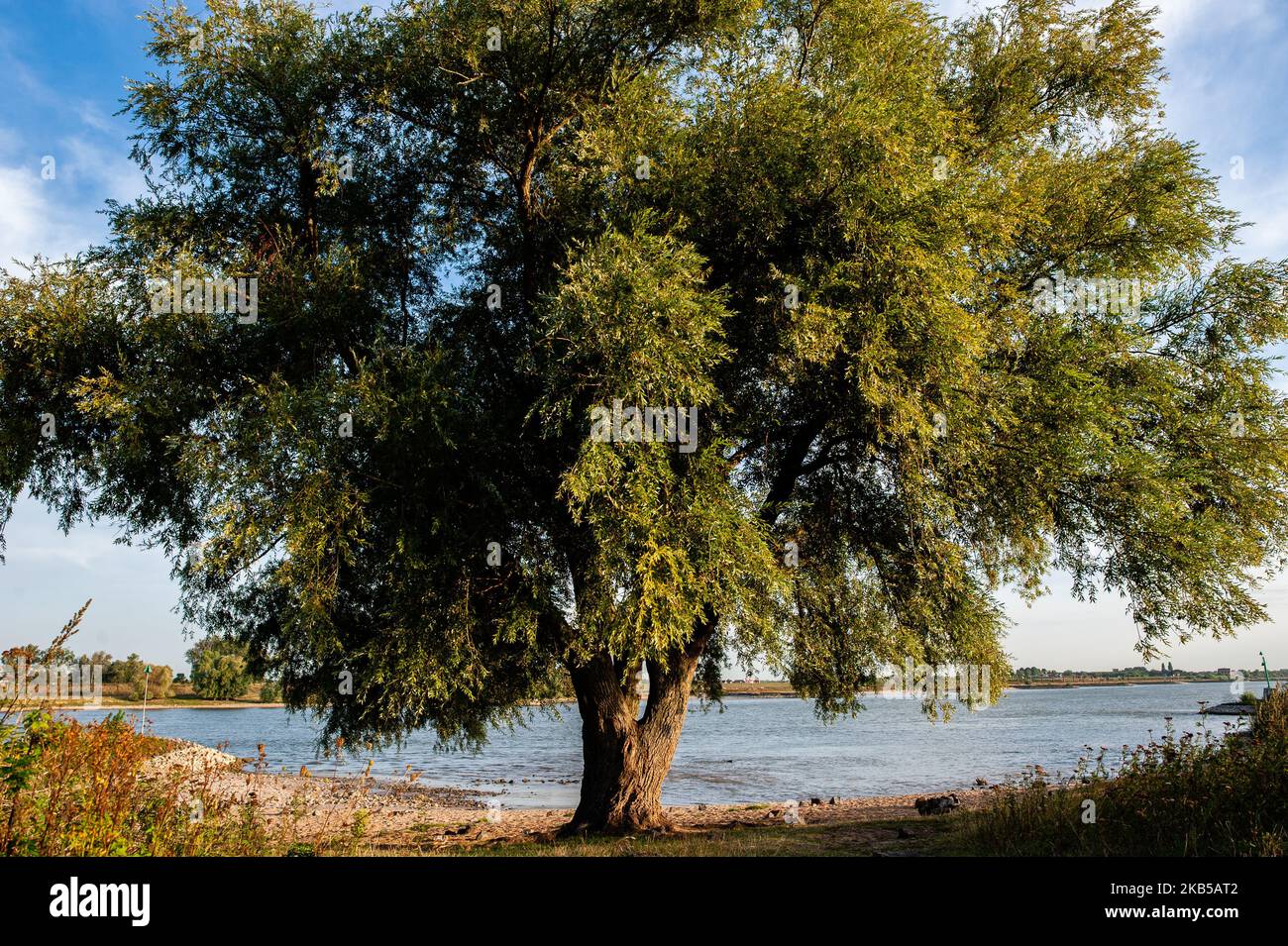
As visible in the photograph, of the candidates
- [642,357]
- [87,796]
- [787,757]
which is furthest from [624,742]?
[787,757]

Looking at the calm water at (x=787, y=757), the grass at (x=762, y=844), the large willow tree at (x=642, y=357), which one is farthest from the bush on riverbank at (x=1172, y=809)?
the calm water at (x=787, y=757)

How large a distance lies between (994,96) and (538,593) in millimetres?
12671

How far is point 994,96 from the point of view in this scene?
51.6ft

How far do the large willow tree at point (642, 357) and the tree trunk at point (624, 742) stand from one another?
6cm

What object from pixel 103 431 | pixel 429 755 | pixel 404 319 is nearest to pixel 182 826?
pixel 103 431

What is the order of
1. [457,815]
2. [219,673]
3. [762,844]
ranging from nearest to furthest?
[762,844], [219,673], [457,815]

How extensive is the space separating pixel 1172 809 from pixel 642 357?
27.3 ft

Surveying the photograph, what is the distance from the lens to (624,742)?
14906mm

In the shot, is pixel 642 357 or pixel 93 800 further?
pixel 642 357

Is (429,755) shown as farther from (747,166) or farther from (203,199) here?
(747,166)

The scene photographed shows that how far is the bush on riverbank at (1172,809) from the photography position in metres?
8.84

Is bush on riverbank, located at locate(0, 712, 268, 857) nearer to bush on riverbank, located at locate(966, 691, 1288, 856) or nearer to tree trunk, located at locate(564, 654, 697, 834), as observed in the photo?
tree trunk, located at locate(564, 654, 697, 834)

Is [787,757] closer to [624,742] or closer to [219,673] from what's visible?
[624,742]

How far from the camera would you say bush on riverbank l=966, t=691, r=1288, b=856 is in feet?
29.0
